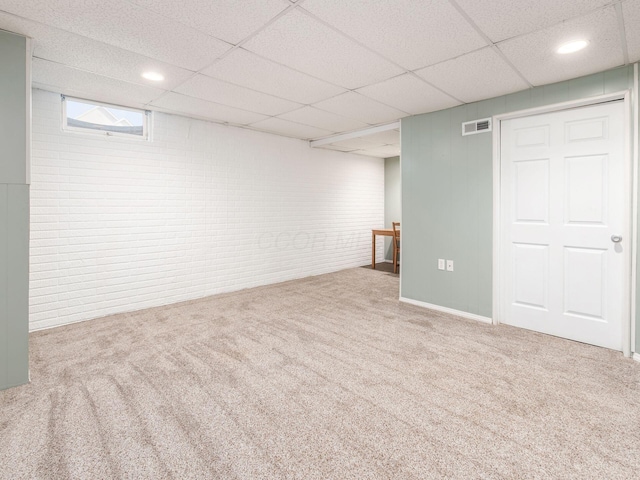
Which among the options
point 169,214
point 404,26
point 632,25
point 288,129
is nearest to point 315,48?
point 404,26

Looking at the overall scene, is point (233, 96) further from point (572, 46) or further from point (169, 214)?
point (572, 46)

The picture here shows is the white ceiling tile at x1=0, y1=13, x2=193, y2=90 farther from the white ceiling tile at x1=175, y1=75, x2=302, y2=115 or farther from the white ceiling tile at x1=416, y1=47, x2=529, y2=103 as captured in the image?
the white ceiling tile at x1=416, y1=47, x2=529, y2=103

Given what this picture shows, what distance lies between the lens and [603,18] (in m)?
2.02

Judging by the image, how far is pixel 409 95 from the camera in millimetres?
3416

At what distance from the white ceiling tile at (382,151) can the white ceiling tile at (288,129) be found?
50.4 inches

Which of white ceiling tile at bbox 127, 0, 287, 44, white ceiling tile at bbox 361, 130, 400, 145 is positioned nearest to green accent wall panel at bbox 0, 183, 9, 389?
A: white ceiling tile at bbox 127, 0, 287, 44

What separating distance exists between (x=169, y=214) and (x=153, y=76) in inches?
69.1

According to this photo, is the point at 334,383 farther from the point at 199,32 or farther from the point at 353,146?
the point at 353,146

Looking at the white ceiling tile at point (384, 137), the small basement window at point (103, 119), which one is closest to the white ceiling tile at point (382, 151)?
the white ceiling tile at point (384, 137)

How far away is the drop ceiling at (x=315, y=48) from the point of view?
77.4 inches

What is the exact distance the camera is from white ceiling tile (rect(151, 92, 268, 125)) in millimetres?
3594

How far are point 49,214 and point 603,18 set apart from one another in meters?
4.80

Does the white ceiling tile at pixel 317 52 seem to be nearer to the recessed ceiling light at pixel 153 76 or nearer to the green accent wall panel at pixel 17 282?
the recessed ceiling light at pixel 153 76

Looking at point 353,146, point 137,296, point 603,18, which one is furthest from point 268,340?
point 353,146
